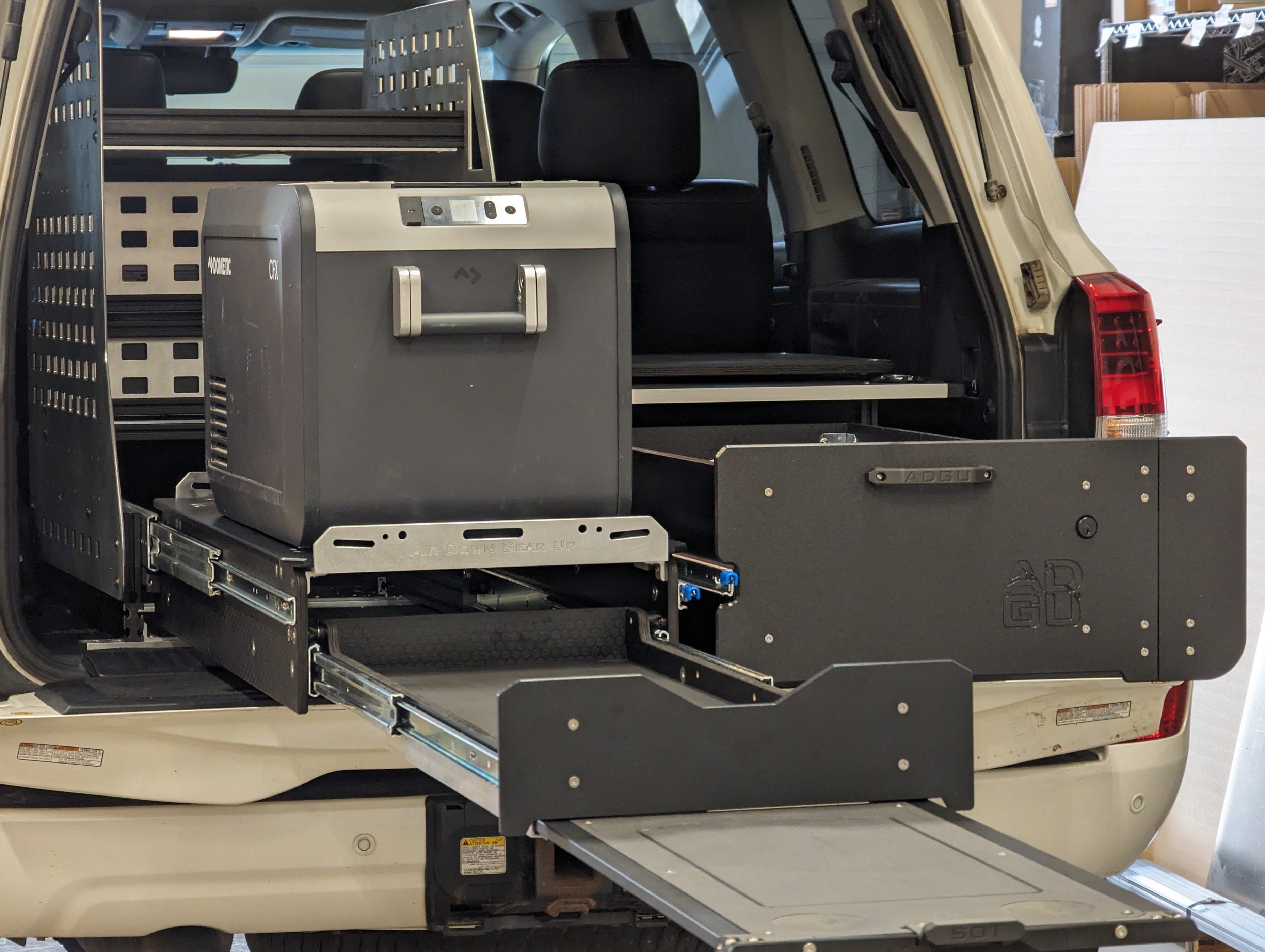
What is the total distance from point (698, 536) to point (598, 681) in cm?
84

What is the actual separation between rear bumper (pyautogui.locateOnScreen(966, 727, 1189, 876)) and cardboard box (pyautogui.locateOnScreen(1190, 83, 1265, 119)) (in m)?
2.59

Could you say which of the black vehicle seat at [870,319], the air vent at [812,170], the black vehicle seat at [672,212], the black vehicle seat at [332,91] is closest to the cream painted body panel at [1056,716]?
the black vehicle seat at [870,319]

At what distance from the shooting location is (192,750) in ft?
8.88

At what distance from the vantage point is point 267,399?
2.64 metres

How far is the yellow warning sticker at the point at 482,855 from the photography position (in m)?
2.78

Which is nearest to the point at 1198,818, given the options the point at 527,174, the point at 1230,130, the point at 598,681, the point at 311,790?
the point at 1230,130

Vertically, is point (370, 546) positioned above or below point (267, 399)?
below

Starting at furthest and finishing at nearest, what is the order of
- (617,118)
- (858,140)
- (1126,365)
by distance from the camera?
(858,140), (617,118), (1126,365)

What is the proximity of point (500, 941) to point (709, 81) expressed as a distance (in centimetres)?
244

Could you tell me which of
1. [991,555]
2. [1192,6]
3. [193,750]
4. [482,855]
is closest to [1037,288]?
[991,555]

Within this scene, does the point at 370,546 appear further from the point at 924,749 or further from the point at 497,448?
the point at 924,749

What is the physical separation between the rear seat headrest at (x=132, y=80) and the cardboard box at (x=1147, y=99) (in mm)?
2902

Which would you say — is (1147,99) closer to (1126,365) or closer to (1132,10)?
(1132,10)

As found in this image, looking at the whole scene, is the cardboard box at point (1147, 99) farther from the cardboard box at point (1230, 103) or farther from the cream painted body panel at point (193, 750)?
the cream painted body panel at point (193, 750)
